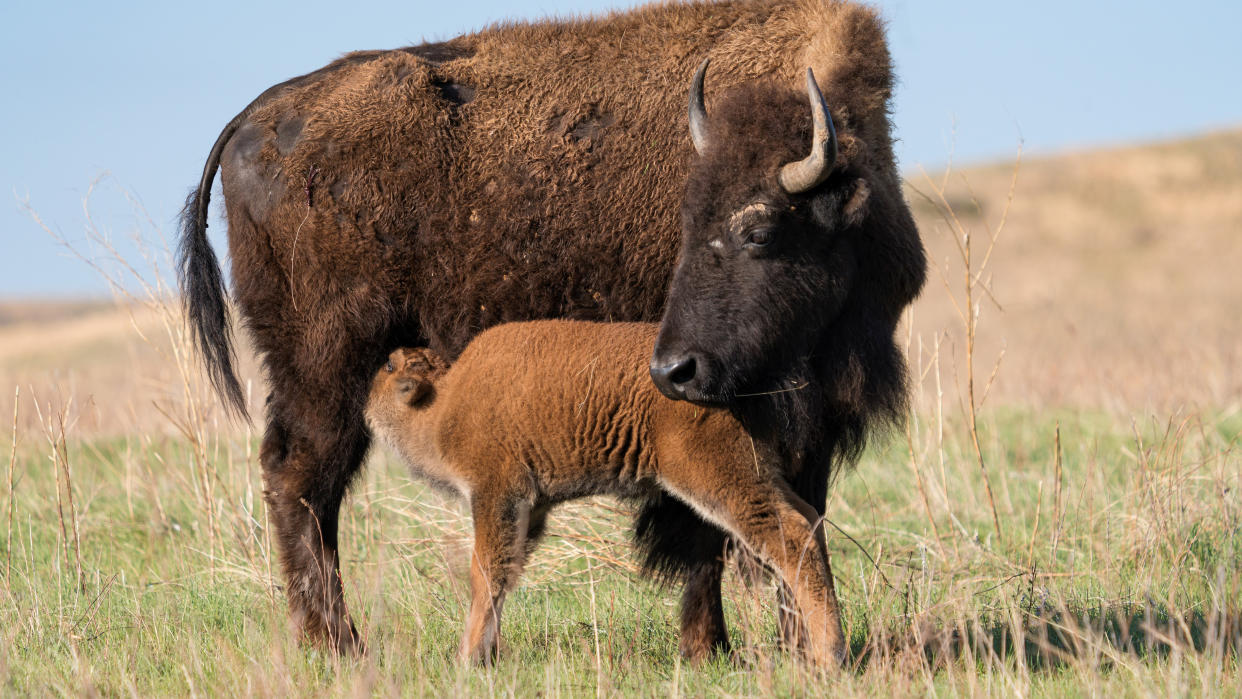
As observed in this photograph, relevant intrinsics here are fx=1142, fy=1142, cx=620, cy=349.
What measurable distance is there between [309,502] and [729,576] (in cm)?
209

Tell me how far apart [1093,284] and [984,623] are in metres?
35.4

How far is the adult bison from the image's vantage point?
15.5 ft

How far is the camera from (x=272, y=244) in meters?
4.87

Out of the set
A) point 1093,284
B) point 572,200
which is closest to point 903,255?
point 572,200

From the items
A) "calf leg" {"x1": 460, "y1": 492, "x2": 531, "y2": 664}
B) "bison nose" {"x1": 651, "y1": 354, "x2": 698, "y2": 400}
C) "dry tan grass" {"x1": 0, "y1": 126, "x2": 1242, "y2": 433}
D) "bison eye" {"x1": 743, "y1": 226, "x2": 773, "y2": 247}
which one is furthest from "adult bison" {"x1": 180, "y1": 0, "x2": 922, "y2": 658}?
"dry tan grass" {"x1": 0, "y1": 126, "x2": 1242, "y2": 433}

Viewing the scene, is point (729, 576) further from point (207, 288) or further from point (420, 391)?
point (207, 288)

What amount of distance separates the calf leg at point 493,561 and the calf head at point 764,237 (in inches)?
31.2

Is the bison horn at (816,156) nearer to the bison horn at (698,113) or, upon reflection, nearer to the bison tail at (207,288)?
the bison horn at (698,113)

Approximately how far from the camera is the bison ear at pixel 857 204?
166 inches

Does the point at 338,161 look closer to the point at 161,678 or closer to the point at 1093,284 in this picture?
the point at 161,678

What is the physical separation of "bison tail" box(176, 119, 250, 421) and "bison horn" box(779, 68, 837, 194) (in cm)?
262

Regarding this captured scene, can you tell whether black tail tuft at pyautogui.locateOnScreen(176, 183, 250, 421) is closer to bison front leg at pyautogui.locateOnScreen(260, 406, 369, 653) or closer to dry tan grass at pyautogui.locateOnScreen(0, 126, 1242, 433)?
bison front leg at pyautogui.locateOnScreen(260, 406, 369, 653)

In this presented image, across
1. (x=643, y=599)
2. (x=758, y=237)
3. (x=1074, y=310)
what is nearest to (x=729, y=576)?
(x=643, y=599)

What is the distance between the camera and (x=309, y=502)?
4977 millimetres
